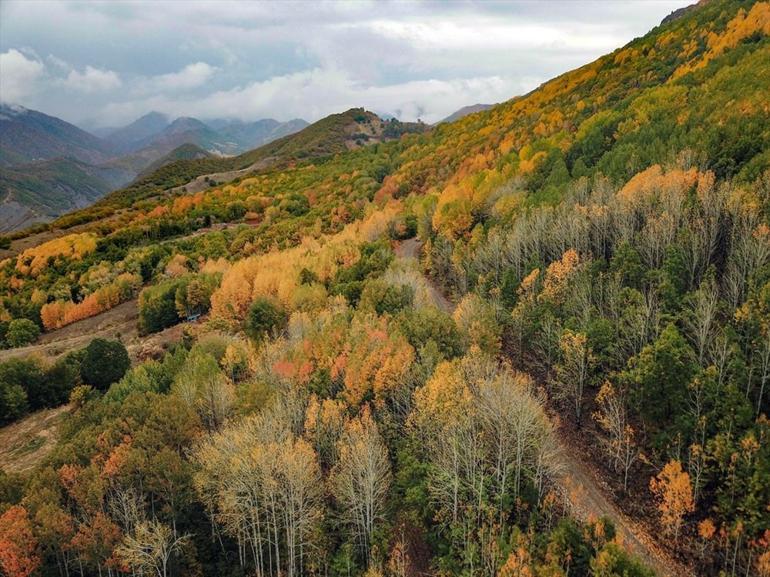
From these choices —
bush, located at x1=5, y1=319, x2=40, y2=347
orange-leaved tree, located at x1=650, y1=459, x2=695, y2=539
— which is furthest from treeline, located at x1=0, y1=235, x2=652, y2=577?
bush, located at x1=5, y1=319, x2=40, y2=347

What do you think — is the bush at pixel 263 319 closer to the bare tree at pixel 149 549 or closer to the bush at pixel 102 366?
the bush at pixel 102 366

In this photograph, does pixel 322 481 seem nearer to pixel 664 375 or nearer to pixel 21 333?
pixel 664 375

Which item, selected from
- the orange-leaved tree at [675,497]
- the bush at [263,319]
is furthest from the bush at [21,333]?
the orange-leaved tree at [675,497]

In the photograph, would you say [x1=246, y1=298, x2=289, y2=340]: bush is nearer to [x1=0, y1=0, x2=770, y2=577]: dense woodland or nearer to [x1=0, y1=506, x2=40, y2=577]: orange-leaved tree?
[x1=0, y1=0, x2=770, y2=577]: dense woodland

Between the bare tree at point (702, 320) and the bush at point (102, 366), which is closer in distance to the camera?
the bare tree at point (702, 320)

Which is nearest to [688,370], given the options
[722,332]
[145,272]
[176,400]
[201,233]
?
[722,332]

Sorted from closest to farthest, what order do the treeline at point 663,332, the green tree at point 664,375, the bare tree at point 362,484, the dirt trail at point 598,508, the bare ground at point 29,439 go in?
the treeline at point 663,332 < the dirt trail at point 598,508 < the bare tree at point 362,484 < the green tree at point 664,375 < the bare ground at point 29,439

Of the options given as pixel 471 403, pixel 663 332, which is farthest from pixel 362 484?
pixel 663 332
